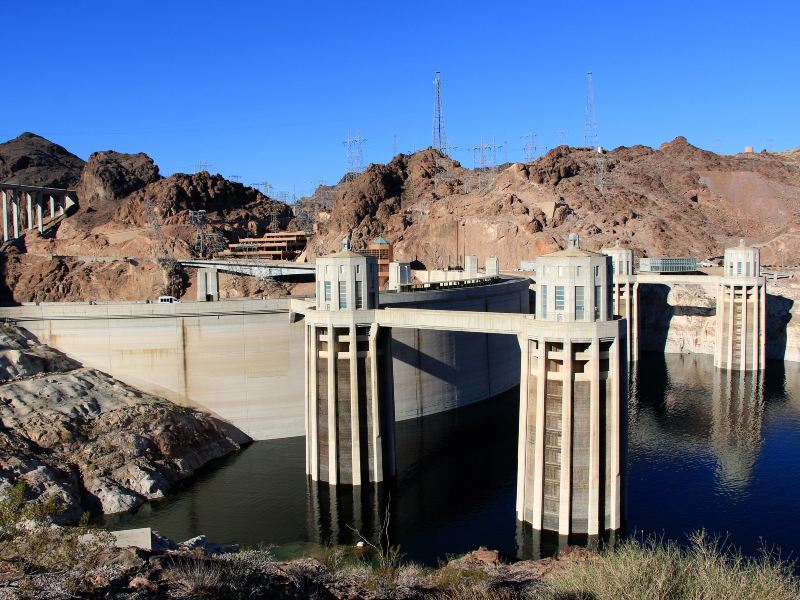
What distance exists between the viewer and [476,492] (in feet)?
141

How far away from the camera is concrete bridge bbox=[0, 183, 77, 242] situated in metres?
143

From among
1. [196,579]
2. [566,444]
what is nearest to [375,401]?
[566,444]

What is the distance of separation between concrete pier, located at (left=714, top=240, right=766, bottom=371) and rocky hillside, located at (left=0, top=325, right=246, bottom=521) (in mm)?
55635

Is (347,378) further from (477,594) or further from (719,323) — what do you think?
(719,323)

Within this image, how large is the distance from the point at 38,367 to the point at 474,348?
33.4m

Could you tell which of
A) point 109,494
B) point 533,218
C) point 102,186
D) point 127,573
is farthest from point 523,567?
point 102,186

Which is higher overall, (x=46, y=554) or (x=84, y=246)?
(x=84, y=246)

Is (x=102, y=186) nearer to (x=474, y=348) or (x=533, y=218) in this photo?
(x=533, y=218)

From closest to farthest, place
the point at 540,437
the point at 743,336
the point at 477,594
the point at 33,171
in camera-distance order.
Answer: the point at 477,594 < the point at 540,437 < the point at 743,336 < the point at 33,171

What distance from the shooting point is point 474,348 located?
209 ft

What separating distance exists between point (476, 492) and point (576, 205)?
81065mm

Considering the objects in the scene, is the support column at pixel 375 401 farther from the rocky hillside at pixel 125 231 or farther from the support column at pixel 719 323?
the rocky hillside at pixel 125 231

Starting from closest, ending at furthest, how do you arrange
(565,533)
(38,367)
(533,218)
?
(565,533), (38,367), (533,218)

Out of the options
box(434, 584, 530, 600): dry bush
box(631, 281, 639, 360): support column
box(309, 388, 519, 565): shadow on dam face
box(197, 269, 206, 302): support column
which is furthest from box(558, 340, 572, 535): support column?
box(631, 281, 639, 360): support column
